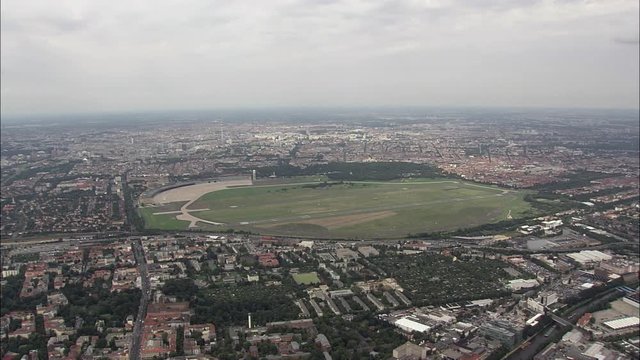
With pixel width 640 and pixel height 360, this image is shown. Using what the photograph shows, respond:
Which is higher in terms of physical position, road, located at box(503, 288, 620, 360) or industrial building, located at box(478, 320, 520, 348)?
industrial building, located at box(478, 320, 520, 348)

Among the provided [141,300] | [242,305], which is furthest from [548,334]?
[141,300]

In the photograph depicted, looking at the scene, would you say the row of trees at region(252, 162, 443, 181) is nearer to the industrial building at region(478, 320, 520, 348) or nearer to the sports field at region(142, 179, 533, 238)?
the sports field at region(142, 179, 533, 238)

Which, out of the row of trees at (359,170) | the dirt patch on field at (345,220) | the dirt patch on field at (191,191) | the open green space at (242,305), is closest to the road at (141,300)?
the open green space at (242,305)

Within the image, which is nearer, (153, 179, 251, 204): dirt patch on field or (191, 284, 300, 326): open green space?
(191, 284, 300, 326): open green space

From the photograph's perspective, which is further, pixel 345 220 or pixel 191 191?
pixel 191 191

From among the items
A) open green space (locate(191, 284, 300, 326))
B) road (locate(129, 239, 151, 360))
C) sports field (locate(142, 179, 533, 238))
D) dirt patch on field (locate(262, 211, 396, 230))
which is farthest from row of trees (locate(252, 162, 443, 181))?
open green space (locate(191, 284, 300, 326))

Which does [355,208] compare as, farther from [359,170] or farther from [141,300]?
[141,300]

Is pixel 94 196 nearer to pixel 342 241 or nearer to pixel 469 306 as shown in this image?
pixel 342 241
